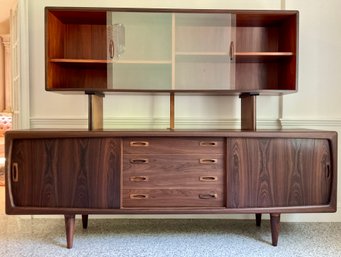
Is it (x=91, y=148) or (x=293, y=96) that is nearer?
(x=91, y=148)

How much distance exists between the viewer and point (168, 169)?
1.85 metres

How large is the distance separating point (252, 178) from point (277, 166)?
0.55ft

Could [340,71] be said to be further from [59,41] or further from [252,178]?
[59,41]

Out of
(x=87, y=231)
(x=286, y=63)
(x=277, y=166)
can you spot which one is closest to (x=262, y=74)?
(x=286, y=63)

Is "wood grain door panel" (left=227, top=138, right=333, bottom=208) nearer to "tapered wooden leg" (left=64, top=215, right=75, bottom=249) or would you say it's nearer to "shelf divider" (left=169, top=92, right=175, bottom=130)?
"shelf divider" (left=169, top=92, right=175, bottom=130)

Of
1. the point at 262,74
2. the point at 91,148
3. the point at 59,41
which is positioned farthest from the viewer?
the point at 262,74

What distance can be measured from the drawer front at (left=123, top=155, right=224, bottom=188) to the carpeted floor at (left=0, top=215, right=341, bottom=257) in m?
0.42

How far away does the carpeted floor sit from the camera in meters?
1.87

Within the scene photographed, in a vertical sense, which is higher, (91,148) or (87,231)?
(91,148)

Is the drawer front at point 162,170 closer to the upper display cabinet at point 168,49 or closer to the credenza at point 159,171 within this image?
the credenza at point 159,171

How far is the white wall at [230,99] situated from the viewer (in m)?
2.39

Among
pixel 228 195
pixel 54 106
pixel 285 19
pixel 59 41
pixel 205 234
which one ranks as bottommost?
pixel 205 234

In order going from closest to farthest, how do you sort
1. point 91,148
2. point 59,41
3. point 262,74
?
1. point 91,148
2. point 59,41
3. point 262,74

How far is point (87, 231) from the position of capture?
7.25 ft
